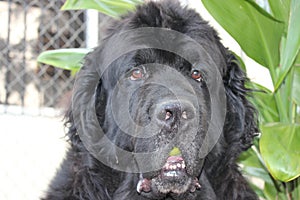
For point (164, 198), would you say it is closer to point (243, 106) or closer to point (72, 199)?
point (72, 199)

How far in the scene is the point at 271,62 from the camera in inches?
106

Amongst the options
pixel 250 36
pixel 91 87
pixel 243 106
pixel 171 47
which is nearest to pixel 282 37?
pixel 250 36

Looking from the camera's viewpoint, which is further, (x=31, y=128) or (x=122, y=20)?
(x=31, y=128)

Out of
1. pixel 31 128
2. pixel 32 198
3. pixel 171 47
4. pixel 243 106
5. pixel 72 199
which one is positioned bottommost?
pixel 32 198

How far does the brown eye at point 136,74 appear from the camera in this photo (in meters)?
2.35

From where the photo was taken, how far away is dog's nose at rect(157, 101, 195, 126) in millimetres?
2025

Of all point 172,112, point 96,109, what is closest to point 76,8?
point 96,109

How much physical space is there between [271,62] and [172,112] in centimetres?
88

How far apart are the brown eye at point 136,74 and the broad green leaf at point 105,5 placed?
57cm

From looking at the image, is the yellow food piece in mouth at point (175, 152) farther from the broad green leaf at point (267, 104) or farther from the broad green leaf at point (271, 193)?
the broad green leaf at point (271, 193)

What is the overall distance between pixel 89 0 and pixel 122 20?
423mm

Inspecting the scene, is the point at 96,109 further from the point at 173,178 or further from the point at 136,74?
the point at 173,178

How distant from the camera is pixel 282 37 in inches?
109

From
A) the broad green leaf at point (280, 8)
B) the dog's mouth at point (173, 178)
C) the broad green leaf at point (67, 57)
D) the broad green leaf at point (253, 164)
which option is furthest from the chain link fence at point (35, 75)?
the dog's mouth at point (173, 178)
